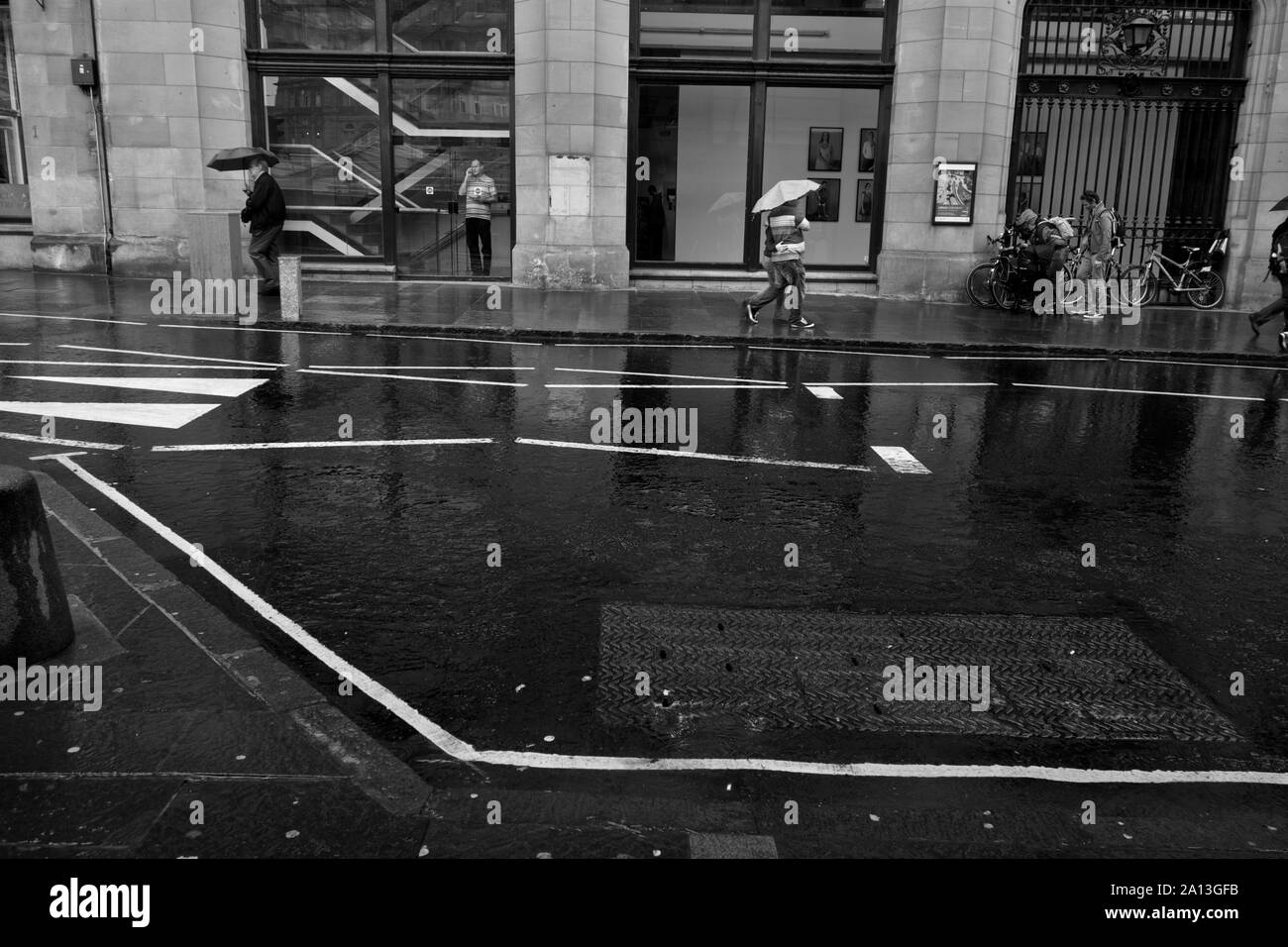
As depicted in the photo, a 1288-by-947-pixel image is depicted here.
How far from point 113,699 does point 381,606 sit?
139 centimetres

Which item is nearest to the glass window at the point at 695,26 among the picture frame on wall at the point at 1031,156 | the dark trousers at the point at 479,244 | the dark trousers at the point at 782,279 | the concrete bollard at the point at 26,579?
the dark trousers at the point at 479,244

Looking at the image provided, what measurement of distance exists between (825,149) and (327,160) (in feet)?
29.0

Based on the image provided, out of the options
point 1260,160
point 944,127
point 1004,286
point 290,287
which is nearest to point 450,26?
point 290,287

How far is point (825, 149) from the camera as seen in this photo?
66.5 ft

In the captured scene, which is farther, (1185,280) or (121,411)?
(1185,280)

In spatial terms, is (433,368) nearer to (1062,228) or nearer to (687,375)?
(687,375)

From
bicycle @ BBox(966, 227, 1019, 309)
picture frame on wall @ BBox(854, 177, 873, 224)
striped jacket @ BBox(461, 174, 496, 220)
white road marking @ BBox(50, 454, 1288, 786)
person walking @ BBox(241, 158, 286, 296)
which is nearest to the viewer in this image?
white road marking @ BBox(50, 454, 1288, 786)

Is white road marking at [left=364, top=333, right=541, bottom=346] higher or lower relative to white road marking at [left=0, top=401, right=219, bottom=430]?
higher

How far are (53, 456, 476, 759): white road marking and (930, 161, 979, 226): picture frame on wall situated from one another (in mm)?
15073

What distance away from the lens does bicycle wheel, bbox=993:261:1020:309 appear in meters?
18.4

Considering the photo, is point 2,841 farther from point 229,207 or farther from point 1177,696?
point 229,207

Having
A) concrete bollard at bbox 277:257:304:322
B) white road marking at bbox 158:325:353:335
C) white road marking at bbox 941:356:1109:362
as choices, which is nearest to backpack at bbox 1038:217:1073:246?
white road marking at bbox 941:356:1109:362

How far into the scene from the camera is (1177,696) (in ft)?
15.5

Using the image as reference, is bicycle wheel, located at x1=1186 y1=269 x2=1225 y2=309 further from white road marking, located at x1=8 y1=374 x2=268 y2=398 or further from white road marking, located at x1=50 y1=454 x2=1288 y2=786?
white road marking, located at x1=50 y1=454 x2=1288 y2=786
